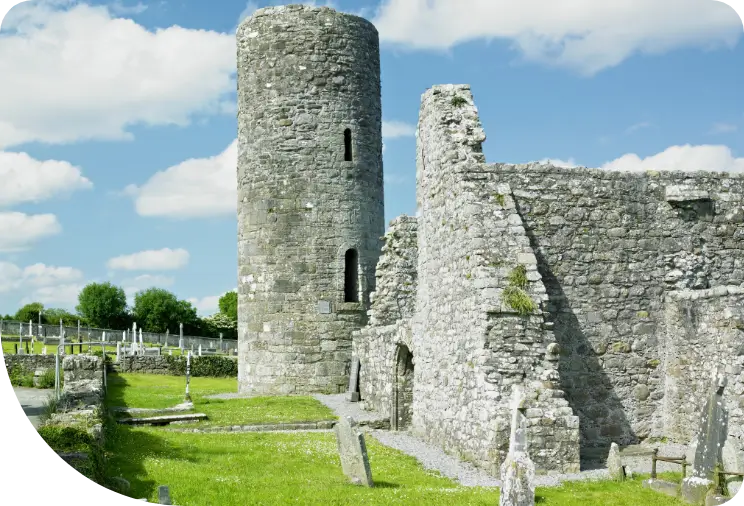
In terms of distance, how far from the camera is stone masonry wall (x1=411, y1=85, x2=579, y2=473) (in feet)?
41.0

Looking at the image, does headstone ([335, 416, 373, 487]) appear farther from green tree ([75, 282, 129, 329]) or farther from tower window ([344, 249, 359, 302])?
green tree ([75, 282, 129, 329])

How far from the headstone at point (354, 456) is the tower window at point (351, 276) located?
1482 cm

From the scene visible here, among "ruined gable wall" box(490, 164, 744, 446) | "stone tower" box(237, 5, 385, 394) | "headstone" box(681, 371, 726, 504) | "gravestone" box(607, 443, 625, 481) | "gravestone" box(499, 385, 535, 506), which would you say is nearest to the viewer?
"gravestone" box(499, 385, 535, 506)

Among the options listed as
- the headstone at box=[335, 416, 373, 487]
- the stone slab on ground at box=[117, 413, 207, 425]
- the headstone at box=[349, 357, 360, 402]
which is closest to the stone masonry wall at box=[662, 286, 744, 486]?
the headstone at box=[335, 416, 373, 487]

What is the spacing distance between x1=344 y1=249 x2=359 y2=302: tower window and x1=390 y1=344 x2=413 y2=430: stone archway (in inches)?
292

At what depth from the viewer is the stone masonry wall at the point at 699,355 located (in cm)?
1261

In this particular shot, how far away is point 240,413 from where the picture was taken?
67.7ft

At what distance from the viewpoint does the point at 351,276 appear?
26766 millimetres

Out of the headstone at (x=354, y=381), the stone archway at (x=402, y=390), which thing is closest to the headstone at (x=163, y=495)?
the stone archway at (x=402, y=390)

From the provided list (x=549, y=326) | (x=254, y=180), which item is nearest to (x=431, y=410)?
(x=549, y=326)

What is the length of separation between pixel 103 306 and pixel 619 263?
68037 millimetres

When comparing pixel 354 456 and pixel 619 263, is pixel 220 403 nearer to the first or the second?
pixel 354 456

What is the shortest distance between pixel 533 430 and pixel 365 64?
17534 millimetres

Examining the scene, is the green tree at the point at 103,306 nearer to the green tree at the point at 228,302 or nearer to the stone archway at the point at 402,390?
the green tree at the point at 228,302
